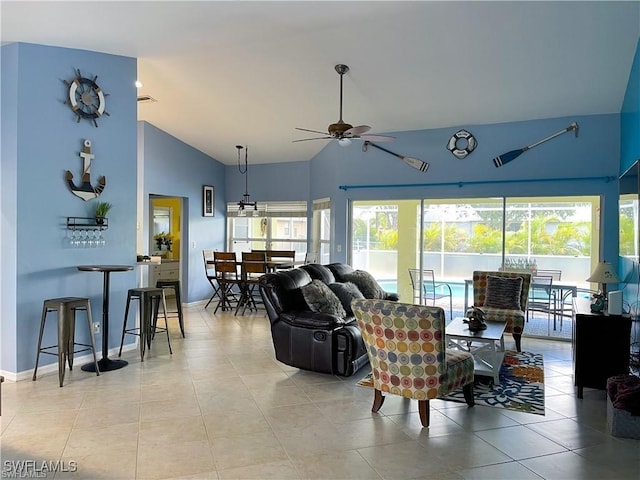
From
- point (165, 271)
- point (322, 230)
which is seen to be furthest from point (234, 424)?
point (165, 271)

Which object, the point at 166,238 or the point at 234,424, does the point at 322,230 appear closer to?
the point at 166,238

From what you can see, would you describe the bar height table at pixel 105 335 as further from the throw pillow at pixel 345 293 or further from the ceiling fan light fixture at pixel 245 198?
the ceiling fan light fixture at pixel 245 198

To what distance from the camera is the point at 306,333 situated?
4.27 m

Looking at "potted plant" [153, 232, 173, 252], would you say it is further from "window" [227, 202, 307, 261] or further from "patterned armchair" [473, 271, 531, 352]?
"patterned armchair" [473, 271, 531, 352]

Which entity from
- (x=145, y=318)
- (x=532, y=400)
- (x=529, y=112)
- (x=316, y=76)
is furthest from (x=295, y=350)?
(x=529, y=112)

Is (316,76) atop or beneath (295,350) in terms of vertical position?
atop

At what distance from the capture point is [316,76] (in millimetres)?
5391

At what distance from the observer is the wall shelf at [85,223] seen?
176 inches

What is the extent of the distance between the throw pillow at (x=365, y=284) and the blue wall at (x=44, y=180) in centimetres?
277

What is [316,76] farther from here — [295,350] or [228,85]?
[295,350]

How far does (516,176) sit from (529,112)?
85cm

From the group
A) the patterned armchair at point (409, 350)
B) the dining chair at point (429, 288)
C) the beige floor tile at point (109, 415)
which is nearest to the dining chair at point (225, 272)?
the dining chair at point (429, 288)

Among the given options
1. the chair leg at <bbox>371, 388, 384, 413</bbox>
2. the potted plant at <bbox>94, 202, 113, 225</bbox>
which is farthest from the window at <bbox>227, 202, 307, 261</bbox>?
the chair leg at <bbox>371, 388, 384, 413</bbox>

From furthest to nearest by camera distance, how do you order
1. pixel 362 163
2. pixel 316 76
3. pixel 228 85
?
pixel 362 163 < pixel 228 85 < pixel 316 76
